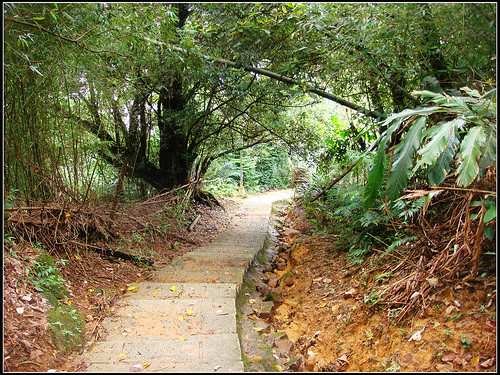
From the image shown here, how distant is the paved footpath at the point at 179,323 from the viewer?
86.7 inches

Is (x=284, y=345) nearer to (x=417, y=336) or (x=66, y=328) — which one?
(x=417, y=336)

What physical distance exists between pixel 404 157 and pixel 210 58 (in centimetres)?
313

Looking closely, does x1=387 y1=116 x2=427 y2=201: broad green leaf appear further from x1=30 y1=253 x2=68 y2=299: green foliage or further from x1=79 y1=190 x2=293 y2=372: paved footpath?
x1=30 y1=253 x2=68 y2=299: green foliage

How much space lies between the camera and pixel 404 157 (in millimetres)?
2195

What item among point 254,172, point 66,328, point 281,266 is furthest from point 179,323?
point 254,172

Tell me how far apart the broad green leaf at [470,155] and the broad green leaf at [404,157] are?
31cm

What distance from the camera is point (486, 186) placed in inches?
94.5

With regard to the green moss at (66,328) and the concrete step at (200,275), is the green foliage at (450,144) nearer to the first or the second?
the concrete step at (200,275)

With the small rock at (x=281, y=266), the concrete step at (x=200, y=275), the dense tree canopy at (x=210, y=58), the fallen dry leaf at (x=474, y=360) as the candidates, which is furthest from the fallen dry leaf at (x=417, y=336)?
the small rock at (x=281, y=266)

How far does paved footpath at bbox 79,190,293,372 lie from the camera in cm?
220

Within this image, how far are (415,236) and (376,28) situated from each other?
219 cm

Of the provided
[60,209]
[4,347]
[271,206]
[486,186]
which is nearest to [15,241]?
[60,209]

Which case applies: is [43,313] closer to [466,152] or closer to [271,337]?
[271,337]

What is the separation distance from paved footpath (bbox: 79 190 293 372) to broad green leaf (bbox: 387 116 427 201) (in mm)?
1573
